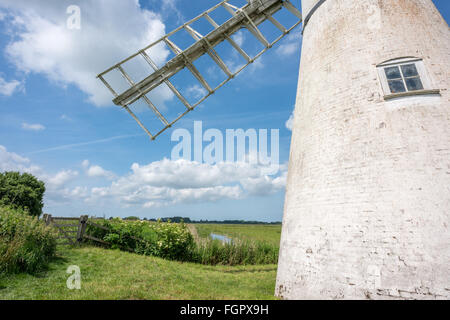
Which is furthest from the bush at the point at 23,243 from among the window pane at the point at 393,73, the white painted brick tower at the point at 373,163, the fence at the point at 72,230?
the window pane at the point at 393,73

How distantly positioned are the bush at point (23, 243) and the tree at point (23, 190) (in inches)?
872

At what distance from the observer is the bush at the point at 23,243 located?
5.88 meters

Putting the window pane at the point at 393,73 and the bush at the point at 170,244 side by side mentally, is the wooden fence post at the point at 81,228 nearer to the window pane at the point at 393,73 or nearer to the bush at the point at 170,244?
the bush at the point at 170,244

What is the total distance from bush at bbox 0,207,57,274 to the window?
9.11 meters

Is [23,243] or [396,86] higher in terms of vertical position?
[396,86]

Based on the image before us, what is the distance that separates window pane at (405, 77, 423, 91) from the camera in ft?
14.1

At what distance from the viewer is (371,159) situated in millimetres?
4031

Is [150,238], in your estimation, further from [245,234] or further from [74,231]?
[245,234]

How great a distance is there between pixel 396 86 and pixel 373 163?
163 cm

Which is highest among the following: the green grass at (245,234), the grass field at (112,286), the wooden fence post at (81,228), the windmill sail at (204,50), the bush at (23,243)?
the windmill sail at (204,50)

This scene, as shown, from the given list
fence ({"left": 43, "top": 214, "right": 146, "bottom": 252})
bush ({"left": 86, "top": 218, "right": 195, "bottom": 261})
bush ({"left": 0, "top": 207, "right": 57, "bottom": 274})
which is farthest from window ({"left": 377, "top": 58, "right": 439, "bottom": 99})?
fence ({"left": 43, "top": 214, "right": 146, "bottom": 252})

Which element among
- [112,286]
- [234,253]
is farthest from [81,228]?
[234,253]
